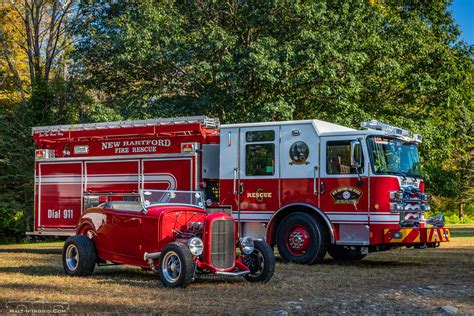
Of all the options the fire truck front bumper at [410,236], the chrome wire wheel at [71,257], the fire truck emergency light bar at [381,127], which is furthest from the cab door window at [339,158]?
the chrome wire wheel at [71,257]

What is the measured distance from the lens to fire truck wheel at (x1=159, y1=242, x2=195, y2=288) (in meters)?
10.4

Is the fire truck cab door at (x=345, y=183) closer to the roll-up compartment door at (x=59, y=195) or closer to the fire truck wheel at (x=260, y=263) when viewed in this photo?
the fire truck wheel at (x=260, y=263)

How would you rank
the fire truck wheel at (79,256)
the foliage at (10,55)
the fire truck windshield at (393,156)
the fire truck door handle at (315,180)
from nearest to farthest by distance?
the fire truck wheel at (79,256) → the fire truck windshield at (393,156) → the fire truck door handle at (315,180) → the foliage at (10,55)

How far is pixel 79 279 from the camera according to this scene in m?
11.7

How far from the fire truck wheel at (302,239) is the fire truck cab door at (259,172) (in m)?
0.50

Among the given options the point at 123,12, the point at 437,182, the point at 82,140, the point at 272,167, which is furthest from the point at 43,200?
the point at 437,182

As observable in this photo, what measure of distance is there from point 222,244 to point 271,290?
1195mm

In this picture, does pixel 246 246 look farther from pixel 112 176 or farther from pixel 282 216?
pixel 112 176

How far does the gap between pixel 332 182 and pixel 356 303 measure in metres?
5.85

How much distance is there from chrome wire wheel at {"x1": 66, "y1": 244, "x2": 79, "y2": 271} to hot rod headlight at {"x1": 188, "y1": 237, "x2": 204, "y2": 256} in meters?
2.67

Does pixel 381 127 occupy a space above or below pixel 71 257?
above

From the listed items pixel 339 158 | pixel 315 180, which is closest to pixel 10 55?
pixel 315 180

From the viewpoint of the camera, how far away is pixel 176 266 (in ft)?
35.2

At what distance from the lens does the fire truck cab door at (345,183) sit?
1438cm
